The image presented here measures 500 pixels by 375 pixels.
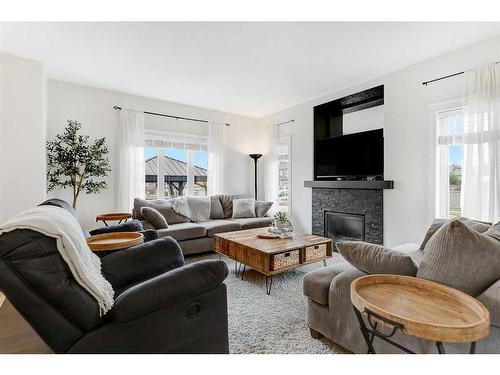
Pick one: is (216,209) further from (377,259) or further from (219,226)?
(377,259)

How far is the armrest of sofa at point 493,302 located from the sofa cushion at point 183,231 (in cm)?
314

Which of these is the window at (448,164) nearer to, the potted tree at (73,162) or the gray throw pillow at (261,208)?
the gray throw pillow at (261,208)

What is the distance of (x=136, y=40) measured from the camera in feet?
8.63

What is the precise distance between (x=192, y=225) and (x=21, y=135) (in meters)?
2.29

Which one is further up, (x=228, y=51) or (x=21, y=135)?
(x=228, y=51)

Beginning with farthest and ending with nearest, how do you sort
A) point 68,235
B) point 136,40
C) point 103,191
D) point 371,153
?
1. point 103,191
2. point 371,153
3. point 136,40
4. point 68,235

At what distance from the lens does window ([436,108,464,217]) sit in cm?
299

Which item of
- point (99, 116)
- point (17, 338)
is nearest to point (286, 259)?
point (17, 338)

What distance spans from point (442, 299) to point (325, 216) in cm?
330

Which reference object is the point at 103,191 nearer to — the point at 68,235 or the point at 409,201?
the point at 68,235

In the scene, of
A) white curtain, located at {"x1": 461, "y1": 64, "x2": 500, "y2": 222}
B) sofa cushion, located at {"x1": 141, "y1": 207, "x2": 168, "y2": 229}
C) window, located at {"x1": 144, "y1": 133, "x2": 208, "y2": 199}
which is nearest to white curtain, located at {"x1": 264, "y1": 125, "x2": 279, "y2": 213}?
window, located at {"x1": 144, "y1": 133, "x2": 208, "y2": 199}

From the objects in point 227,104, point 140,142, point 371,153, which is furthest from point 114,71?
point 371,153

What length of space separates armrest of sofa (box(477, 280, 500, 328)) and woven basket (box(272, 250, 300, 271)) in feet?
5.08

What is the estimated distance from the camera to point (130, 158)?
13.8ft
